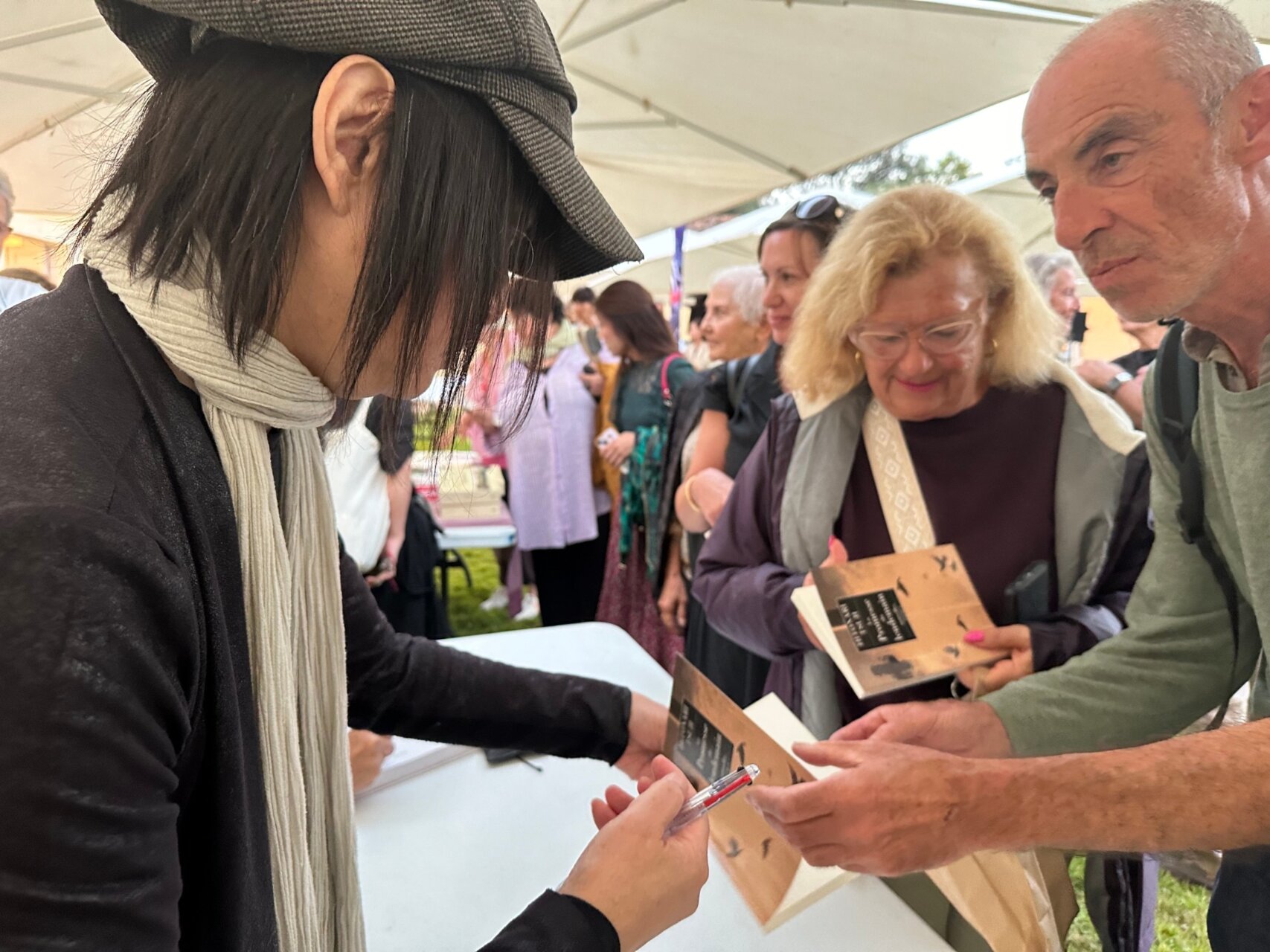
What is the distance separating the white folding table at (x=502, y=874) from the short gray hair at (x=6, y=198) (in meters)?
2.08

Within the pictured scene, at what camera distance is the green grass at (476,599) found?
189 inches

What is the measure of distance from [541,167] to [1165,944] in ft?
7.31

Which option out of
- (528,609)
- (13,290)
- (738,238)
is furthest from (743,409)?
(738,238)

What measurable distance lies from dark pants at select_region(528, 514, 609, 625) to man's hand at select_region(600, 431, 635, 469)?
472 millimetres

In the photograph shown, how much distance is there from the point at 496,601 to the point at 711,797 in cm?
455

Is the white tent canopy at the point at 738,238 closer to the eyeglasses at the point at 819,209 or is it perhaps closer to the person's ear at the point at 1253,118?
the eyeglasses at the point at 819,209

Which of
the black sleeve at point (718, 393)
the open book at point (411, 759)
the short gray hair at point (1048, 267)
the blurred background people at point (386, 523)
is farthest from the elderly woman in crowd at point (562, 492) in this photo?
the open book at point (411, 759)

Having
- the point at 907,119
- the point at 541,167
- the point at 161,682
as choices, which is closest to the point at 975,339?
the point at 541,167

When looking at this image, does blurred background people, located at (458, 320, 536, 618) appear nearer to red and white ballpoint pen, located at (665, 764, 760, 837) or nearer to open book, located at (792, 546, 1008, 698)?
red and white ballpoint pen, located at (665, 764, 760, 837)

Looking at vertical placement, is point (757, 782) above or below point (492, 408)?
below

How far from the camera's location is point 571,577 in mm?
3764

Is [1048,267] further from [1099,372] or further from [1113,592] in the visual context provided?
[1113,592]

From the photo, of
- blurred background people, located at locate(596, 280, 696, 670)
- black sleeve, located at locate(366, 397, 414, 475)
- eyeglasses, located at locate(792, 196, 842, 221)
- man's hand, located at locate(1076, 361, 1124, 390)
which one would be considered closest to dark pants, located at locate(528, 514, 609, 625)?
blurred background people, located at locate(596, 280, 696, 670)

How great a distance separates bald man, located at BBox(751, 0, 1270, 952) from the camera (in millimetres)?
826
